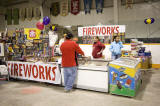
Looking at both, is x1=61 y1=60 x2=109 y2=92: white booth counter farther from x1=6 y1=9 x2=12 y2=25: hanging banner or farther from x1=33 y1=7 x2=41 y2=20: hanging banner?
x1=6 y1=9 x2=12 y2=25: hanging banner

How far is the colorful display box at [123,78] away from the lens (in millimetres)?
3391

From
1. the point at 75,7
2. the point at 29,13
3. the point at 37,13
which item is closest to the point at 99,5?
the point at 75,7

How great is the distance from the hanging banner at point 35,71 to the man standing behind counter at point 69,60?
1.50 feet

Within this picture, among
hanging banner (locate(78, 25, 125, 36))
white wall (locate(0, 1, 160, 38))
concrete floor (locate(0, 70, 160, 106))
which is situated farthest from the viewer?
white wall (locate(0, 1, 160, 38))

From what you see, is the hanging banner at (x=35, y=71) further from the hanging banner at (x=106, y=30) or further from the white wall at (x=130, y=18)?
the white wall at (x=130, y=18)

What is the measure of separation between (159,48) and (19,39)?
224 inches

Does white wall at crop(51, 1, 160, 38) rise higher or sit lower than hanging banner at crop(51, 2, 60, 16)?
lower

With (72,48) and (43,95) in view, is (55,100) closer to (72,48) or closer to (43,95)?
(43,95)

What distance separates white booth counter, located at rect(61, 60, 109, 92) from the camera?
3746 millimetres

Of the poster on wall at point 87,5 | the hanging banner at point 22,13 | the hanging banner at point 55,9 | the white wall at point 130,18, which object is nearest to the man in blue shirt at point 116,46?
the white wall at point 130,18

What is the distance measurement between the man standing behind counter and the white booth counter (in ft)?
0.66

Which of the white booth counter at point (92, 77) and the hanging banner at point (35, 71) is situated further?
the hanging banner at point (35, 71)

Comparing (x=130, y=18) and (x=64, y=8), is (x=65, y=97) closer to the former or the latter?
(x=130, y=18)

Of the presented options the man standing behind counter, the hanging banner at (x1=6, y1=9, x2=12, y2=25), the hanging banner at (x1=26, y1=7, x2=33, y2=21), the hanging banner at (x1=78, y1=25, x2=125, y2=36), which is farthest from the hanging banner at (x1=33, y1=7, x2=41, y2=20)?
the man standing behind counter
